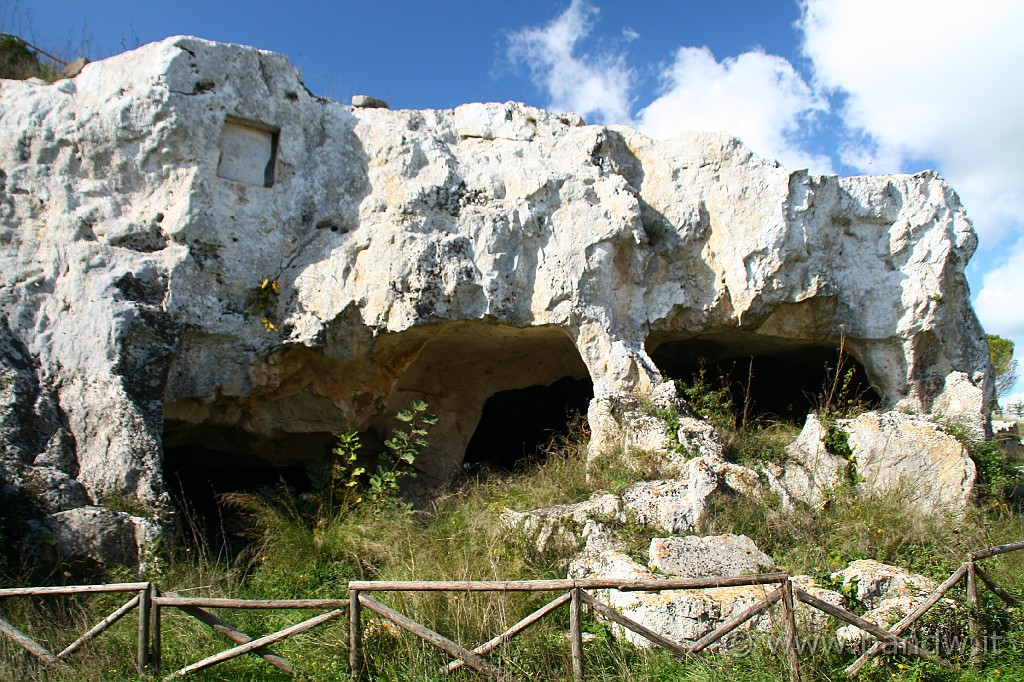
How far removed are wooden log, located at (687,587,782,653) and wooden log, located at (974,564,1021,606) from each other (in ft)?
4.88

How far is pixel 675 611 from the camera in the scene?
460 centimetres

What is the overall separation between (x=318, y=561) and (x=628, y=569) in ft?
8.03

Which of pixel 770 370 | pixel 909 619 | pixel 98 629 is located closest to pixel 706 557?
pixel 909 619

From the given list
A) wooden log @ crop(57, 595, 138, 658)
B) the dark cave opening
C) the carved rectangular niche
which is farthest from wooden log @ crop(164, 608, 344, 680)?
the dark cave opening

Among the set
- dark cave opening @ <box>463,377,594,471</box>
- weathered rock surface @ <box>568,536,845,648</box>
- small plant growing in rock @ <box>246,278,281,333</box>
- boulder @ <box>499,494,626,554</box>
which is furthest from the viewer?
dark cave opening @ <box>463,377,594,471</box>

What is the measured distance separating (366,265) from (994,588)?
17.1ft

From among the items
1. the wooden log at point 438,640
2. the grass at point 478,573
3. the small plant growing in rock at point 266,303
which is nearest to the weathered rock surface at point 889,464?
the grass at point 478,573

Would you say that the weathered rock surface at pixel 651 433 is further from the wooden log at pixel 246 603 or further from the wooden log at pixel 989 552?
the wooden log at pixel 246 603

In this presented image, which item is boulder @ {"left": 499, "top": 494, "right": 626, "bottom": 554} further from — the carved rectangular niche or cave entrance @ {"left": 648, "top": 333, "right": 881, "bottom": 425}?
the carved rectangular niche

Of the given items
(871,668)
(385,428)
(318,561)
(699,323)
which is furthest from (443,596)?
(699,323)

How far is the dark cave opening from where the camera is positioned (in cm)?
1045

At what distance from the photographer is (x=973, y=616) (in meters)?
4.83

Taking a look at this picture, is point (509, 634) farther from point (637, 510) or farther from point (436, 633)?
point (637, 510)

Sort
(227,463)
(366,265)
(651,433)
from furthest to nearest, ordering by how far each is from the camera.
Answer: (227,463) < (366,265) < (651,433)
